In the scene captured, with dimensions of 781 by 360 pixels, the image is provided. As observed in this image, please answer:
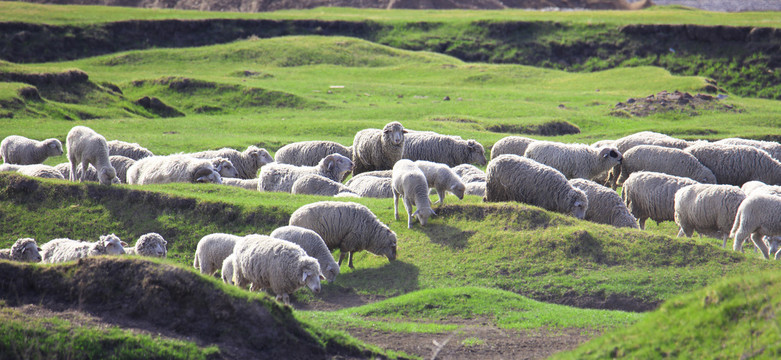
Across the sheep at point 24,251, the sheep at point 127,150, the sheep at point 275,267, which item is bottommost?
the sheep at point 127,150

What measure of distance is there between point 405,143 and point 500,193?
6.08 meters

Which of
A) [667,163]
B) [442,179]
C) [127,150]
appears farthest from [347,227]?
[127,150]

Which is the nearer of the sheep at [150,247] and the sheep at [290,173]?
the sheep at [150,247]

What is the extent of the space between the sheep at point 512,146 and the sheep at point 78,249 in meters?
11.4

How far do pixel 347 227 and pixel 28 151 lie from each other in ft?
40.7

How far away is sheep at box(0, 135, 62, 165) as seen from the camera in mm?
20375

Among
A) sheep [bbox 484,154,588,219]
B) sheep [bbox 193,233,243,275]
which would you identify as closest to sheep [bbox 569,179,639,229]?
sheep [bbox 484,154,588,219]

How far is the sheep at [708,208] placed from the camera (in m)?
14.0

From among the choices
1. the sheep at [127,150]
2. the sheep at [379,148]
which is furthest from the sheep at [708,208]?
the sheep at [127,150]

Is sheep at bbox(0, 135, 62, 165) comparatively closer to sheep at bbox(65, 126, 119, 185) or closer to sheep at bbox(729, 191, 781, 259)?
sheep at bbox(65, 126, 119, 185)

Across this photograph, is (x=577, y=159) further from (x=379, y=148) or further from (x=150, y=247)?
(x=150, y=247)

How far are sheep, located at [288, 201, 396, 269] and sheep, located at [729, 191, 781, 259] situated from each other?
6.36 meters

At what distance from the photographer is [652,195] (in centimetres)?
1591

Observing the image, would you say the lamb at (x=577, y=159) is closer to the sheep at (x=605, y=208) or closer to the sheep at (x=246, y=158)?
the sheep at (x=605, y=208)
